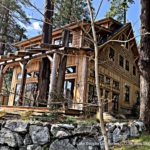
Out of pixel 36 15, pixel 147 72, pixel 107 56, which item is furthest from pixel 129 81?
pixel 36 15

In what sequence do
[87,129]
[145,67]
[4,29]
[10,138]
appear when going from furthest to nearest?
1. [4,29]
2. [145,67]
3. [87,129]
4. [10,138]

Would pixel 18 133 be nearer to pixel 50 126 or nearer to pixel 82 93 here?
pixel 50 126

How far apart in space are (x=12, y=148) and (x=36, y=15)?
4292 mm

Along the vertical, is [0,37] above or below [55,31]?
above

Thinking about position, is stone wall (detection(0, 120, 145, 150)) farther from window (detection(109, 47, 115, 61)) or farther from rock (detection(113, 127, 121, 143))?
window (detection(109, 47, 115, 61))

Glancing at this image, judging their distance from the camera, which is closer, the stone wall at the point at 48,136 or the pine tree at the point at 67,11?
the pine tree at the point at 67,11

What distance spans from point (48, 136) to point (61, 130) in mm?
394

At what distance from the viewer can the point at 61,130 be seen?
6.74 m

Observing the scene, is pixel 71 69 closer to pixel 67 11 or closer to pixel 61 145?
pixel 61 145

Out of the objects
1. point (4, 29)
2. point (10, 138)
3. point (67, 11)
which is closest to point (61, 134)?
point (10, 138)

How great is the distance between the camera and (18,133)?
22.3 feet

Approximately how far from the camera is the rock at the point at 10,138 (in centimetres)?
675

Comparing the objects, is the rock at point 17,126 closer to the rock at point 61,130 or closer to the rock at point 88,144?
the rock at point 61,130

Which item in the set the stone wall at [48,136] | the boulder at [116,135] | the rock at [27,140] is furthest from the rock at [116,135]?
the rock at [27,140]
